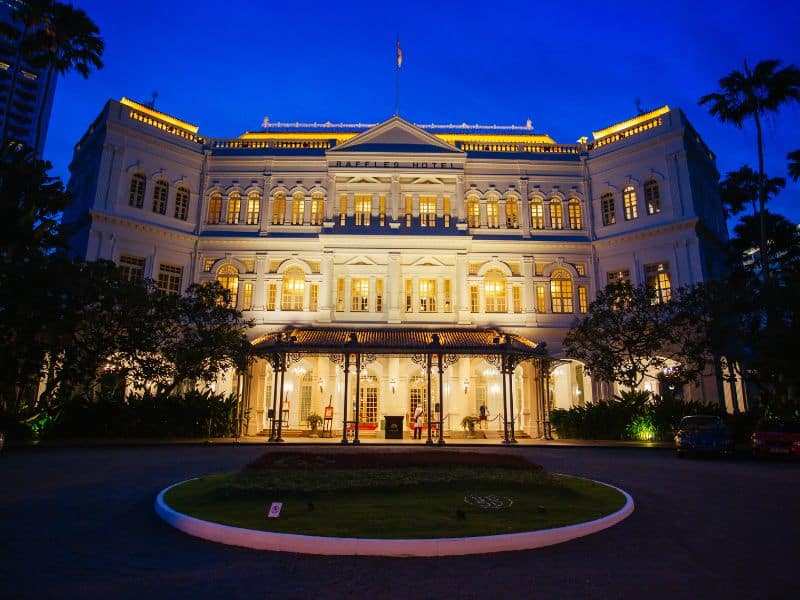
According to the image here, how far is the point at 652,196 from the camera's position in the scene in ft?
96.3

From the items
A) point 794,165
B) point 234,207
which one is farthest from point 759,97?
point 234,207

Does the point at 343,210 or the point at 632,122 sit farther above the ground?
the point at 632,122

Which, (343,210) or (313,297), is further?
(343,210)

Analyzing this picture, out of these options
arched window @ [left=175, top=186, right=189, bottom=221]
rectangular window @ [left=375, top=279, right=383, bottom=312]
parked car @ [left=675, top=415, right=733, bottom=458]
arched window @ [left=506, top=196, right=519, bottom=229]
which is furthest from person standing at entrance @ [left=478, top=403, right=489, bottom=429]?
arched window @ [left=175, top=186, right=189, bottom=221]

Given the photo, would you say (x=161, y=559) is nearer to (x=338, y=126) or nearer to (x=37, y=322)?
(x=37, y=322)

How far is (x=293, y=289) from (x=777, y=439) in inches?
926

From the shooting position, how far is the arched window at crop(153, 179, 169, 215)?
29.8 metres

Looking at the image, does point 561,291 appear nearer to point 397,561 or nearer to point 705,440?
point 705,440

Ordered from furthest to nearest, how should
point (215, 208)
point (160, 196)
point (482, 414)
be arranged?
point (215, 208)
point (160, 196)
point (482, 414)

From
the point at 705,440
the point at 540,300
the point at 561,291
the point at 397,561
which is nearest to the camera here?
the point at 397,561

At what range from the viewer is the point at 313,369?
1125 inches

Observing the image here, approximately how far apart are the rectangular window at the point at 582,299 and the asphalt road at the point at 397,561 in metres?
19.5

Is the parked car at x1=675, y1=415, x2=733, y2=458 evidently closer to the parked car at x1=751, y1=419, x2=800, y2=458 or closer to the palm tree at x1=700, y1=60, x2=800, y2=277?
the parked car at x1=751, y1=419, x2=800, y2=458

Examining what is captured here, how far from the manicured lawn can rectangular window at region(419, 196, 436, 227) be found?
69.9 feet
